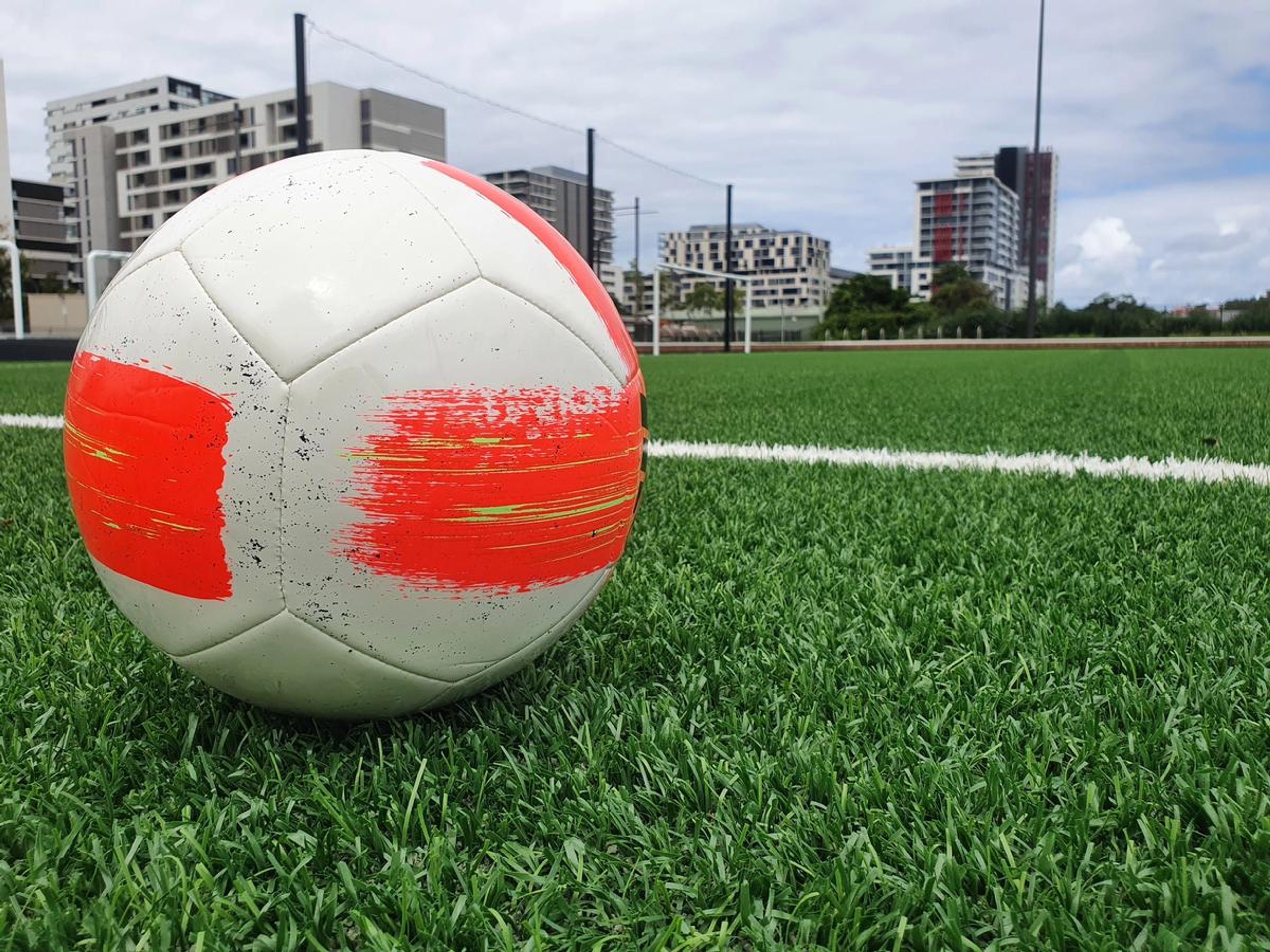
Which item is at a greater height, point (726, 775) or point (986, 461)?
point (986, 461)

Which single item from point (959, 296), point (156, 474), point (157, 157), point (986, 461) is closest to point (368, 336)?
point (156, 474)

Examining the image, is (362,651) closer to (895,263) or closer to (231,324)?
(231,324)

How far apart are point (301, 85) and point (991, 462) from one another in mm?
14765

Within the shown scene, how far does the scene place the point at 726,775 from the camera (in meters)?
1.51

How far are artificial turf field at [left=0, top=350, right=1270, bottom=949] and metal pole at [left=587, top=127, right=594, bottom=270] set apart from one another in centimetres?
2318

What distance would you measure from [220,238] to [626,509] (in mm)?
813

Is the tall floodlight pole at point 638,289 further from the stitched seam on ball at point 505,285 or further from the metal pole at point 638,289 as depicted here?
the stitched seam on ball at point 505,285

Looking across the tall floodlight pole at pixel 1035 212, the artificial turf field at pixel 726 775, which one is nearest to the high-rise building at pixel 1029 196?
the tall floodlight pole at pixel 1035 212

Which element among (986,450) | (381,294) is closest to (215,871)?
(381,294)

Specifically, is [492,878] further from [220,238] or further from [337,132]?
[337,132]

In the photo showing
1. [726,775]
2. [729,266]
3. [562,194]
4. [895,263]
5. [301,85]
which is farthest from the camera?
[895,263]

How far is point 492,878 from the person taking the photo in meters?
1.25

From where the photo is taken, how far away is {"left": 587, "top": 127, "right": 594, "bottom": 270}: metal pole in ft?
84.0

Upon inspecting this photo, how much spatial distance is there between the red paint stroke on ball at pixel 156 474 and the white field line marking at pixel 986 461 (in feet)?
11.4
